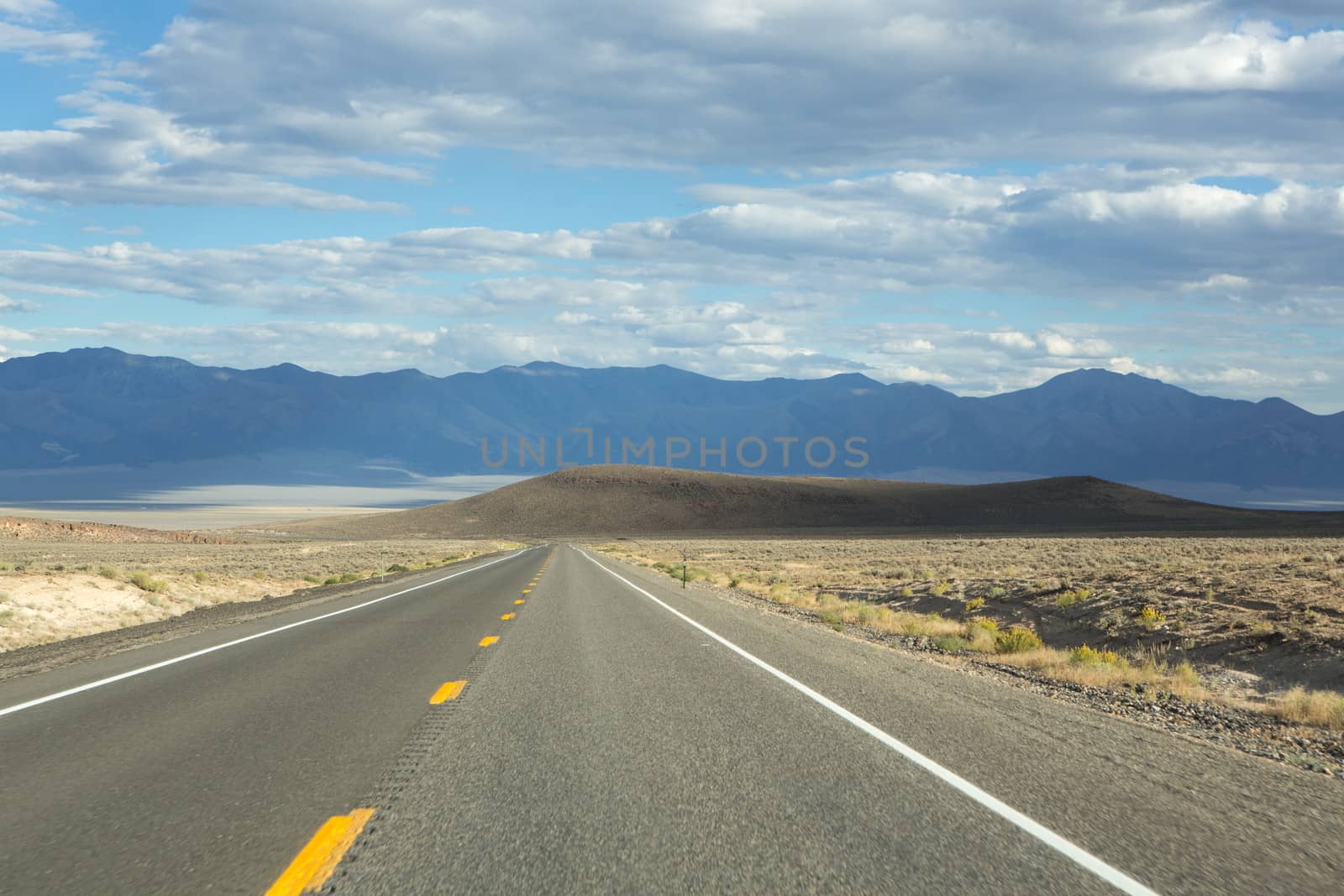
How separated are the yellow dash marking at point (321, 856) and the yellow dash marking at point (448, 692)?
3957mm

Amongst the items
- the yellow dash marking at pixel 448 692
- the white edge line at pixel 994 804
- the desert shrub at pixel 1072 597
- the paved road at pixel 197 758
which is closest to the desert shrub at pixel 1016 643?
the desert shrub at pixel 1072 597

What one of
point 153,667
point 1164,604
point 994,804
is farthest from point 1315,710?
point 153,667

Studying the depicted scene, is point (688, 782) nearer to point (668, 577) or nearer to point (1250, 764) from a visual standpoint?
point (1250, 764)

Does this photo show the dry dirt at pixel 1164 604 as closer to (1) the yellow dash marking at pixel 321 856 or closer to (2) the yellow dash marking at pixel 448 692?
(2) the yellow dash marking at pixel 448 692

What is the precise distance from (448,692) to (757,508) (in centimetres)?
14880

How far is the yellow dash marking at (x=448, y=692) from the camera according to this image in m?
10.0

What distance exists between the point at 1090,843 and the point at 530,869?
9.55 feet

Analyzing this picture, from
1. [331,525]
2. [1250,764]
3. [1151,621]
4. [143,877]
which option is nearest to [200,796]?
[143,877]

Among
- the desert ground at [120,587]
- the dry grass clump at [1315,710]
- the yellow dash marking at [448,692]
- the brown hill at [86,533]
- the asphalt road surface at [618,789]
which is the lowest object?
the brown hill at [86,533]

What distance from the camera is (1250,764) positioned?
7828 mm

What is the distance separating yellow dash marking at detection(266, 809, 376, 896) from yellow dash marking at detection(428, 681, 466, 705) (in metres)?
3.96

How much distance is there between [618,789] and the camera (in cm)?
659

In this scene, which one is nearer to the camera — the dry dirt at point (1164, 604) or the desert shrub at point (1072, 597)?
the dry dirt at point (1164, 604)

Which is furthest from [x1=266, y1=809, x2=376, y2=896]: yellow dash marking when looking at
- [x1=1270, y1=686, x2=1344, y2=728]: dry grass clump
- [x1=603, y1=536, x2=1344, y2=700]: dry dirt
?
[x1=603, y1=536, x2=1344, y2=700]: dry dirt
